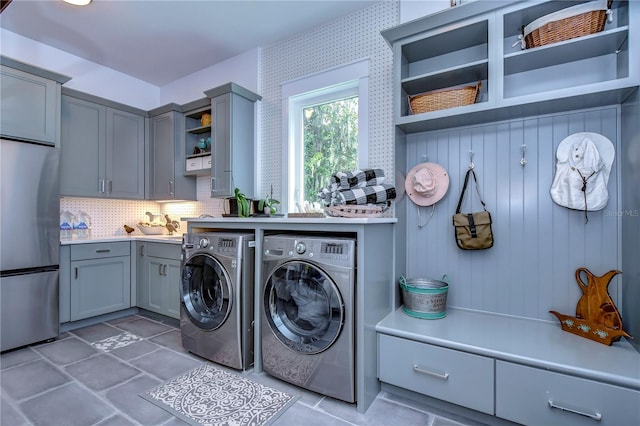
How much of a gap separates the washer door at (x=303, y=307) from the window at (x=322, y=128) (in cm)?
102

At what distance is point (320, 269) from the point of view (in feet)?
5.81

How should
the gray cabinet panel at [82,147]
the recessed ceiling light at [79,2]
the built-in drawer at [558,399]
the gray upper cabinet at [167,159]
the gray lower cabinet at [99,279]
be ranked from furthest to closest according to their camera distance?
the gray upper cabinet at [167,159] → the gray cabinet panel at [82,147] → the gray lower cabinet at [99,279] → the recessed ceiling light at [79,2] → the built-in drawer at [558,399]

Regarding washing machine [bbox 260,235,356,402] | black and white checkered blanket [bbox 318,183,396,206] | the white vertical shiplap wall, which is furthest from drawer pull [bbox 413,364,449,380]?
black and white checkered blanket [bbox 318,183,396,206]

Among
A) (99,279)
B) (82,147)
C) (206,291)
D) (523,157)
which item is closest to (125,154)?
(82,147)

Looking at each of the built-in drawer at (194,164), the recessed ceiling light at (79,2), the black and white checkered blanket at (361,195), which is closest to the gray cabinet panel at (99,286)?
the built-in drawer at (194,164)

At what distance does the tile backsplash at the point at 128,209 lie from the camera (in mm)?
3443

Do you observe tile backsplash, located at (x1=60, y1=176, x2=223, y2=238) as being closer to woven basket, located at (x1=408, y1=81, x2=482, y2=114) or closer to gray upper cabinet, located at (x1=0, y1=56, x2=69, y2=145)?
gray upper cabinet, located at (x1=0, y1=56, x2=69, y2=145)

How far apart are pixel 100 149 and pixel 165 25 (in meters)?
1.48

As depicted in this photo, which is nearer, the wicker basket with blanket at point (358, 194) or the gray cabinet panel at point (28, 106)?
the wicker basket with blanket at point (358, 194)

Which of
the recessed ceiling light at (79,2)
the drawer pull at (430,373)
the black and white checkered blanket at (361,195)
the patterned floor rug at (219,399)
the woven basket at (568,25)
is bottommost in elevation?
the patterned floor rug at (219,399)

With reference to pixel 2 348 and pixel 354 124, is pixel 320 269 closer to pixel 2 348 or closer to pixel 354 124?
pixel 354 124

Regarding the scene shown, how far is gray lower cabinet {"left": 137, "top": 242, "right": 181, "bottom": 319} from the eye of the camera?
2.99m

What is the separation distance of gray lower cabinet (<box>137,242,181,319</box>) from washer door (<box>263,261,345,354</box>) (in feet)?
4.77

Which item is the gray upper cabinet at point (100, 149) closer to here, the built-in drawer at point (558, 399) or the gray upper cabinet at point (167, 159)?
the gray upper cabinet at point (167, 159)
